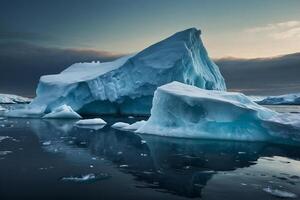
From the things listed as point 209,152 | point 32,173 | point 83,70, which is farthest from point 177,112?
point 83,70

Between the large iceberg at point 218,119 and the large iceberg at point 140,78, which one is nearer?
the large iceberg at point 218,119

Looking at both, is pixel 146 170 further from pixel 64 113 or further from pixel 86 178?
pixel 64 113

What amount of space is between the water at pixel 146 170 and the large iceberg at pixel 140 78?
15696mm

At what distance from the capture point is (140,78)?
29234mm

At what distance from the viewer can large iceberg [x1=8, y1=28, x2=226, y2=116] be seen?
93.0ft

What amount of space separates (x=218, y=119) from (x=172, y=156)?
4505 millimetres

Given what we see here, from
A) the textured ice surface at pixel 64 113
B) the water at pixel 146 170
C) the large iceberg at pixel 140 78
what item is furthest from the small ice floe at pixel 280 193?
the textured ice surface at pixel 64 113

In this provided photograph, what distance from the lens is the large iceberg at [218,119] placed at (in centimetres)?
1351

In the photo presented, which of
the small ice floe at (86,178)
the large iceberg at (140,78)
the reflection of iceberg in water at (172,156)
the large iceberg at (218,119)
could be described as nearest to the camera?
the small ice floe at (86,178)

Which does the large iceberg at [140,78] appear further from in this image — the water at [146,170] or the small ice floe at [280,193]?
the small ice floe at [280,193]

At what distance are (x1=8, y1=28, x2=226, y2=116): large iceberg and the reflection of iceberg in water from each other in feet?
45.6

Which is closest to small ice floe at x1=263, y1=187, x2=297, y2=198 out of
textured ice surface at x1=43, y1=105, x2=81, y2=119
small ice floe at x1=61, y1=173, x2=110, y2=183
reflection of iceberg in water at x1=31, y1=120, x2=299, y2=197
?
reflection of iceberg in water at x1=31, y1=120, x2=299, y2=197

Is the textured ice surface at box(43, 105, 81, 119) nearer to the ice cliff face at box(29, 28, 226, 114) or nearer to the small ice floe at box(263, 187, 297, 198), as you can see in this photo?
the ice cliff face at box(29, 28, 226, 114)

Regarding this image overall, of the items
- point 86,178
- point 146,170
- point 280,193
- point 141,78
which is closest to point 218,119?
point 146,170
